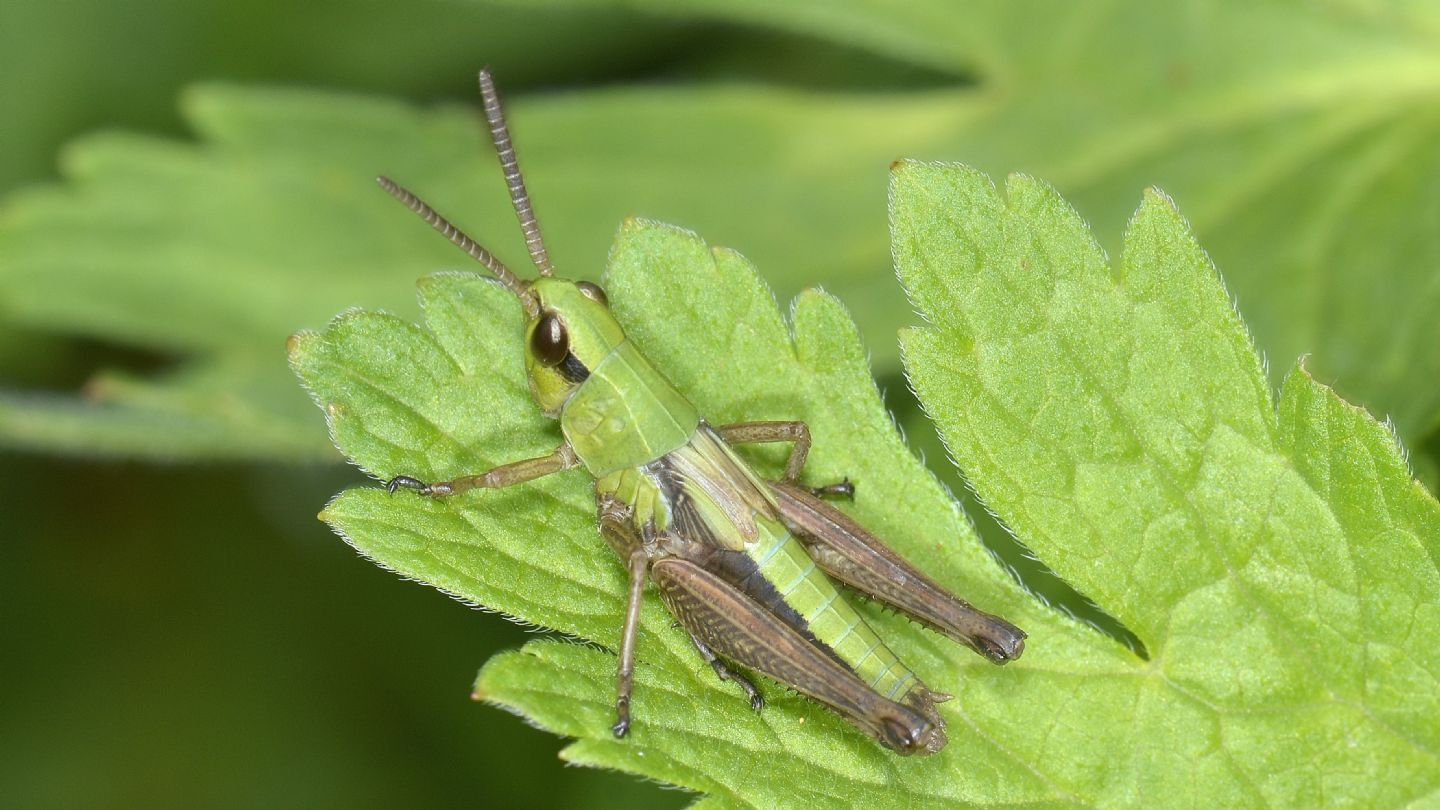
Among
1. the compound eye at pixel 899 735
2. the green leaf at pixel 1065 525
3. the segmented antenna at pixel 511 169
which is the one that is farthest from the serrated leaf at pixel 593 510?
the segmented antenna at pixel 511 169

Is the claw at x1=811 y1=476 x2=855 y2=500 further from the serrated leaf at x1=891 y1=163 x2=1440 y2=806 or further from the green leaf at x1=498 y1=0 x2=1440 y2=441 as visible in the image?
the green leaf at x1=498 y1=0 x2=1440 y2=441

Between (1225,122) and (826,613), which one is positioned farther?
(1225,122)

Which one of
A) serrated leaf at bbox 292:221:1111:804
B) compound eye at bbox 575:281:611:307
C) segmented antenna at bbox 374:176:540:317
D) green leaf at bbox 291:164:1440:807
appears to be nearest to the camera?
serrated leaf at bbox 292:221:1111:804

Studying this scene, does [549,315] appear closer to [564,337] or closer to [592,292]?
[564,337]

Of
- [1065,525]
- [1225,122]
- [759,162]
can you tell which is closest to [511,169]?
[1065,525]

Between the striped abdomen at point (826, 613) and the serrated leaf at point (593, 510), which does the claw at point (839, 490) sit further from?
the striped abdomen at point (826, 613)

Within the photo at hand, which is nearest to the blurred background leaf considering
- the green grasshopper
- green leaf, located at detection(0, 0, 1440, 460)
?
green leaf, located at detection(0, 0, 1440, 460)
